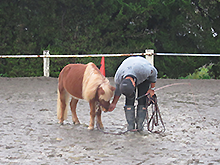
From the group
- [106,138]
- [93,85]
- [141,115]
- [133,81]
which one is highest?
[133,81]

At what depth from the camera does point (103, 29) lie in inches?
501

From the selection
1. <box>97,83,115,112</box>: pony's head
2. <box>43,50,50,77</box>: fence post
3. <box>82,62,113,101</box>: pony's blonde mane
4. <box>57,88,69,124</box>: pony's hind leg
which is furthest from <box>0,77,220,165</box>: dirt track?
<box>43,50,50,77</box>: fence post

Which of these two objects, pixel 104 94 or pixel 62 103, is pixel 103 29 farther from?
pixel 104 94

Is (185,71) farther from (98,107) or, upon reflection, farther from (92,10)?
(98,107)

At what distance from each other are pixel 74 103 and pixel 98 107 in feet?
2.14

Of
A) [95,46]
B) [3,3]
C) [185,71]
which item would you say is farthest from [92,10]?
[185,71]

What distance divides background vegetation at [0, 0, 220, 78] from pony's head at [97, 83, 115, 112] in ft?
25.9

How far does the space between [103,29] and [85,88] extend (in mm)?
8410

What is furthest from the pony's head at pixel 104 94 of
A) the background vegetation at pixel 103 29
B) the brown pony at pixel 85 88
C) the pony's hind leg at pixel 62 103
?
the background vegetation at pixel 103 29

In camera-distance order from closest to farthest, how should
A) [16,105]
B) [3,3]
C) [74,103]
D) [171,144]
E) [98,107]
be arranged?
[171,144], [98,107], [74,103], [16,105], [3,3]

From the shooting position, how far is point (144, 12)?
12.3 meters

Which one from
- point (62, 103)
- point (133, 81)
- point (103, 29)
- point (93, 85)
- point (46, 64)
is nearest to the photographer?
point (133, 81)

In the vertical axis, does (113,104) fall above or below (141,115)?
above

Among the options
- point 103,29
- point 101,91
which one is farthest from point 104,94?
point 103,29
